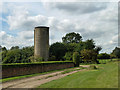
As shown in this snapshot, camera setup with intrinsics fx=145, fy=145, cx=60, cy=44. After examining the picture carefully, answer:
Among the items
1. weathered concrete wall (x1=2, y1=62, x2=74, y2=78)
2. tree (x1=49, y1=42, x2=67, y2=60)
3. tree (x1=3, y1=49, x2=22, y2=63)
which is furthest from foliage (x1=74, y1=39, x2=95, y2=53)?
weathered concrete wall (x1=2, y1=62, x2=74, y2=78)

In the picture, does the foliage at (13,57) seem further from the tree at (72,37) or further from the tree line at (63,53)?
the tree at (72,37)

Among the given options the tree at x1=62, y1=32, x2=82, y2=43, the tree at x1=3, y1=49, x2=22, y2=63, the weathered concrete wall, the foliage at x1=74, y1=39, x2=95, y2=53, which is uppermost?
the tree at x1=62, y1=32, x2=82, y2=43

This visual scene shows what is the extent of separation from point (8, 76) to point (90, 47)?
4263 centimetres

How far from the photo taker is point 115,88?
8.23m

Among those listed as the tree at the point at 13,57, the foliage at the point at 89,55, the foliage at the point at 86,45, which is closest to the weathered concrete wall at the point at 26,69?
the tree at the point at 13,57

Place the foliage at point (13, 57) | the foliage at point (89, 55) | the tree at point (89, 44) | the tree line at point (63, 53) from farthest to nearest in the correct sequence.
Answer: the tree at point (89, 44) → the foliage at point (89, 55) → the tree line at point (63, 53) → the foliage at point (13, 57)

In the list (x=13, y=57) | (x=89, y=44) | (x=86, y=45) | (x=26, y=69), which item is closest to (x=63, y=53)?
(x=86, y=45)

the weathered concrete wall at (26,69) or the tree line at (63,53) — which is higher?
the tree line at (63,53)

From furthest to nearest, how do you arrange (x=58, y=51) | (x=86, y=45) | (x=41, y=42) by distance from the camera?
(x=58, y=51) < (x=86, y=45) < (x=41, y=42)

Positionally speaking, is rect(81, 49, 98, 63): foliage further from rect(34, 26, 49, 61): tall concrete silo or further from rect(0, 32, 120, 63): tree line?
rect(34, 26, 49, 61): tall concrete silo

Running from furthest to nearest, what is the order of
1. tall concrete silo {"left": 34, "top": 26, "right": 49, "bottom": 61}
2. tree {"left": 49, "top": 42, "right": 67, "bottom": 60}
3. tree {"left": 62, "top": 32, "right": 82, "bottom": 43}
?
tree {"left": 62, "top": 32, "right": 82, "bottom": 43}
tree {"left": 49, "top": 42, "right": 67, "bottom": 60}
tall concrete silo {"left": 34, "top": 26, "right": 49, "bottom": 61}

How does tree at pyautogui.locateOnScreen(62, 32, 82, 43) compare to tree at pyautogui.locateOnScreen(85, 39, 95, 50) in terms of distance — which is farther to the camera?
tree at pyautogui.locateOnScreen(62, 32, 82, 43)

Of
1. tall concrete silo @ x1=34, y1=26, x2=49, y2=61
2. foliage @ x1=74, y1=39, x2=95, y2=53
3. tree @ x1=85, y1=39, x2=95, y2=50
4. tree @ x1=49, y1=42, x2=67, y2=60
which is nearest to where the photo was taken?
tall concrete silo @ x1=34, y1=26, x2=49, y2=61

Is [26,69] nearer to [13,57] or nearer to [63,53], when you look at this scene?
[13,57]
